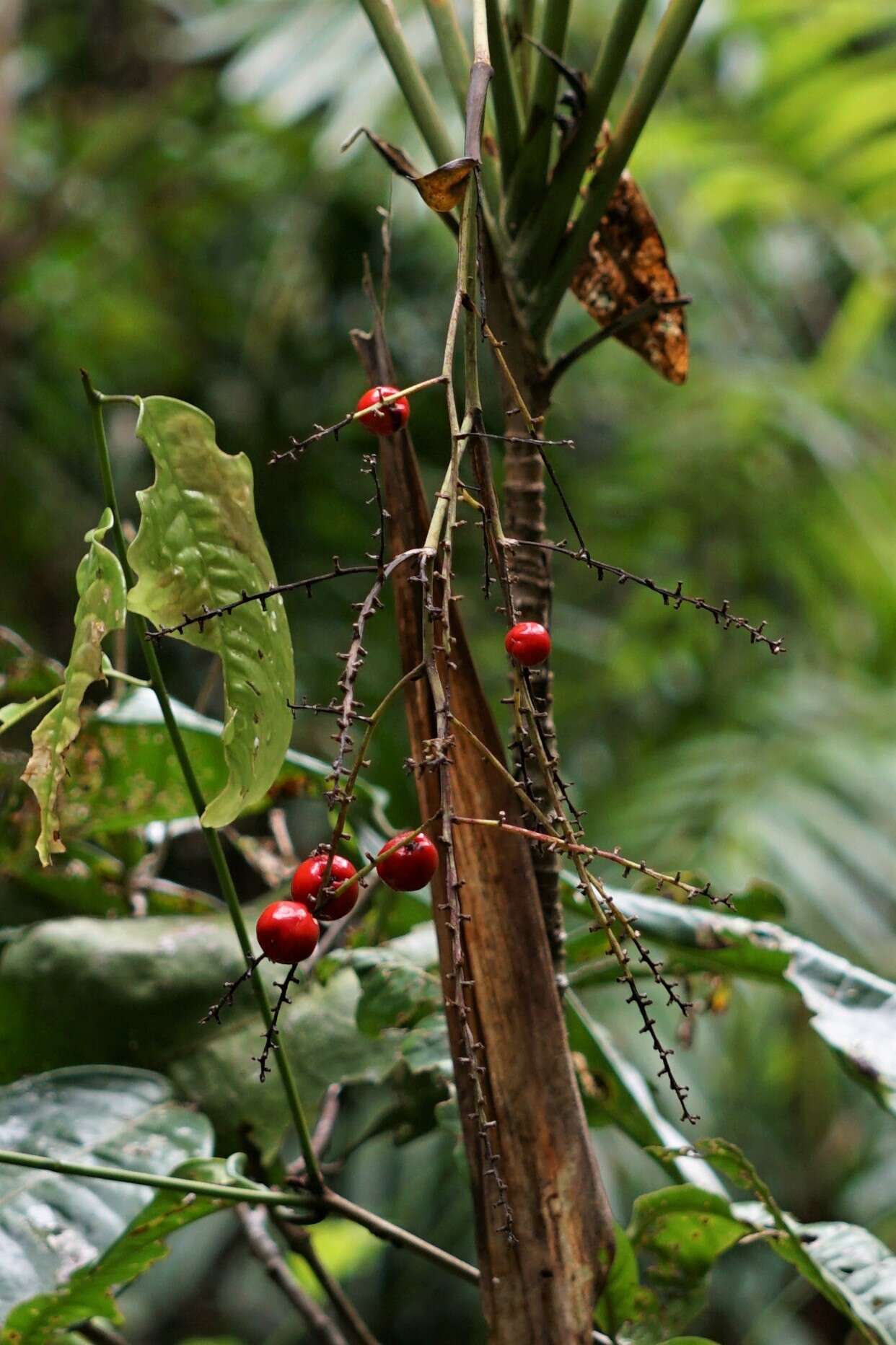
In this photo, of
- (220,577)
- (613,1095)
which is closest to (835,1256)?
(613,1095)

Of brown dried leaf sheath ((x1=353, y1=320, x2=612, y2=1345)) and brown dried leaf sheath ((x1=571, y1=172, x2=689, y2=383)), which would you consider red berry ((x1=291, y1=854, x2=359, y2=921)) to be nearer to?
brown dried leaf sheath ((x1=353, y1=320, x2=612, y2=1345))

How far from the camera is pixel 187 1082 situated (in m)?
0.62

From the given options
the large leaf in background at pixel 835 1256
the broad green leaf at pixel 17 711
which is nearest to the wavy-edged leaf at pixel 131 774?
the broad green leaf at pixel 17 711

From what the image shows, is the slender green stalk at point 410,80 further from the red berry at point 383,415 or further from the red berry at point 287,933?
the red berry at point 287,933

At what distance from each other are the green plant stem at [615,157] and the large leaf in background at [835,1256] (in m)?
0.37

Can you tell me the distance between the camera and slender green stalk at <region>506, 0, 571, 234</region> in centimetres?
49

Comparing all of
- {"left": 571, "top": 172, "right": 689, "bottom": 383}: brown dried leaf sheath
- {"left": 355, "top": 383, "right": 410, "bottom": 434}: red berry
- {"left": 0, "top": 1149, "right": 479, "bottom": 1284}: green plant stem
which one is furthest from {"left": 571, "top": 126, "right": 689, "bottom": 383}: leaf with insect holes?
{"left": 0, "top": 1149, "right": 479, "bottom": 1284}: green plant stem

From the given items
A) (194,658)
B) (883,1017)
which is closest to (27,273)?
(194,658)

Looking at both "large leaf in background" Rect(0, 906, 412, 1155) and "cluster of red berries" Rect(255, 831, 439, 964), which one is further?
"large leaf in background" Rect(0, 906, 412, 1155)

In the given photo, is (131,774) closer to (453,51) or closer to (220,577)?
(220,577)

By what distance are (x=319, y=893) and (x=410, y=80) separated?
0.36 m

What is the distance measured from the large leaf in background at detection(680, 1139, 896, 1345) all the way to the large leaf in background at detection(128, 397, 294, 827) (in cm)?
27

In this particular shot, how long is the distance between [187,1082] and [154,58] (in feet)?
11.0

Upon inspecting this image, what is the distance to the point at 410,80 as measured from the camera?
51 cm
